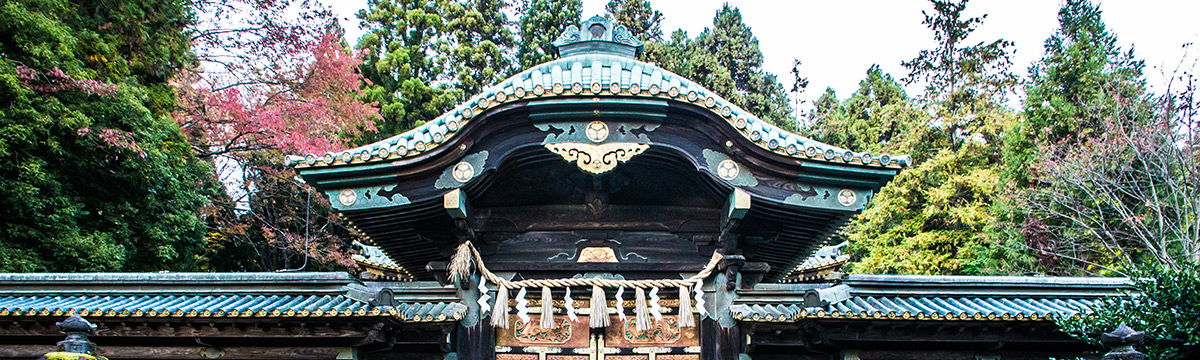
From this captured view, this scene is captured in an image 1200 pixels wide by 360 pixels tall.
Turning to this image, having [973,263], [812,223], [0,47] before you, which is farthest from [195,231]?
[973,263]

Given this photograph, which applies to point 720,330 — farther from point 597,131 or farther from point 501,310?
point 597,131

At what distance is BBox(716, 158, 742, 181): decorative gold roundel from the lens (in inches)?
289

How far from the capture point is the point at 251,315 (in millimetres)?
7008

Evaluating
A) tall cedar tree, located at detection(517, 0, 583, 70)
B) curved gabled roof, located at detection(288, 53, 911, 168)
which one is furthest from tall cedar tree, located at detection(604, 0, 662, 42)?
curved gabled roof, located at detection(288, 53, 911, 168)

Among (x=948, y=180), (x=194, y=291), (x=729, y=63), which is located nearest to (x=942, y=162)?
(x=948, y=180)

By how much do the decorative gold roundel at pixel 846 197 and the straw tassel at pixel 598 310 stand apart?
2.42 meters

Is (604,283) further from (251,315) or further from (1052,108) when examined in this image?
(1052,108)

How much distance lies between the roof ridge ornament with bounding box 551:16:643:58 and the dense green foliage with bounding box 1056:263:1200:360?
17.5ft

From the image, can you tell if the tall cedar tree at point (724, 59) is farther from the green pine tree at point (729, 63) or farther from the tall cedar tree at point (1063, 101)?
the tall cedar tree at point (1063, 101)

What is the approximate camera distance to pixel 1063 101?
25000 mm

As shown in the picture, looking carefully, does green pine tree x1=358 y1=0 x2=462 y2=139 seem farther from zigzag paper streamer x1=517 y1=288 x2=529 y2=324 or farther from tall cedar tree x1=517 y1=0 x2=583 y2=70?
zigzag paper streamer x1=517 y1=288 x2=529 y2=324

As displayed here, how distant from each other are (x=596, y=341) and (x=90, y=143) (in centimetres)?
1386

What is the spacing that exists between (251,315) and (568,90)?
347 cm

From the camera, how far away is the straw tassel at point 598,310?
287 inches
